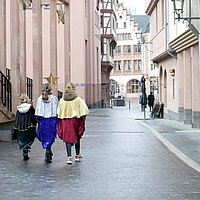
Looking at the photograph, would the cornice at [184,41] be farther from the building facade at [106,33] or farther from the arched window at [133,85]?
the arched window at [133,85]

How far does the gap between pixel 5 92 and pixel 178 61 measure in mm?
10166

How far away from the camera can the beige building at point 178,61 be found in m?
21.7

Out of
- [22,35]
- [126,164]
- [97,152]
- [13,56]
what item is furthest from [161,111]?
[126,164]

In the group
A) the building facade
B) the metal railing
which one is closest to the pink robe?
the metal railing

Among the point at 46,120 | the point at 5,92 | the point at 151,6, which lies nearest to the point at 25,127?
the point at 46,120

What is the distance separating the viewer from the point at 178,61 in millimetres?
26438

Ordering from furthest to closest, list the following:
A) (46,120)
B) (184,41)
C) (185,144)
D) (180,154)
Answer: (184,41)
(185,144)
(180,154)
(46,120)

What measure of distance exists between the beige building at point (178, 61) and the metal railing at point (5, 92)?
258 inches

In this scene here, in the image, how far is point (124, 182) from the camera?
30.4ft

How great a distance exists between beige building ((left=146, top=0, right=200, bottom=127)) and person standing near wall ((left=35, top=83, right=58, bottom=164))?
620 cm

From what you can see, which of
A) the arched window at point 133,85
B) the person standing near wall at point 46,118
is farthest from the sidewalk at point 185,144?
the arched window at point 133,85

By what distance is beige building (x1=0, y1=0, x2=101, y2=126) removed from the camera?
2028cm

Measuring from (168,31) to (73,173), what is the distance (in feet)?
58.8

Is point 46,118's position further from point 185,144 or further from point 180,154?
point 185,144
